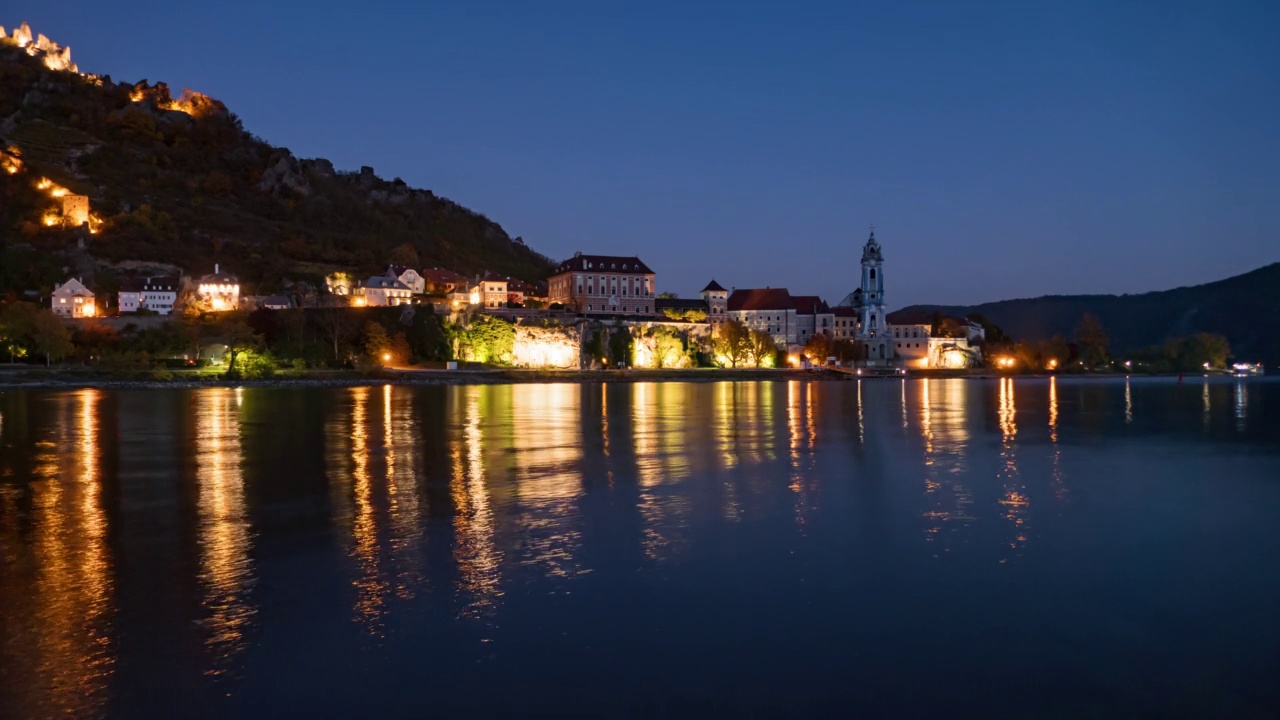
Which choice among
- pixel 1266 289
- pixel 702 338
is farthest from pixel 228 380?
pixel 1266 289

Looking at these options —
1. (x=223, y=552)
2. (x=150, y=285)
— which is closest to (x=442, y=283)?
(x=150, y=285)

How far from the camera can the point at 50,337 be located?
58344 mm

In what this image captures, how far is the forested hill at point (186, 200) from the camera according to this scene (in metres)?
87.5

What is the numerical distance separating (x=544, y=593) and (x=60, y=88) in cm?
14643

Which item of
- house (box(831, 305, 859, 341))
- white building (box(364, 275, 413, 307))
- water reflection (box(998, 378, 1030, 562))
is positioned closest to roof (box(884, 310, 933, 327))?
house (box(831, 305, 859, 341))

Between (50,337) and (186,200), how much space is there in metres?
55.9

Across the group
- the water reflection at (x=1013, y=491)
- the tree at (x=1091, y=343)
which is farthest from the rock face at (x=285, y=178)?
the water reflection at (x=1013, y=491)

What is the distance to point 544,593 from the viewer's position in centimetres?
872

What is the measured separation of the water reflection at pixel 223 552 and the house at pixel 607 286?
215 ft

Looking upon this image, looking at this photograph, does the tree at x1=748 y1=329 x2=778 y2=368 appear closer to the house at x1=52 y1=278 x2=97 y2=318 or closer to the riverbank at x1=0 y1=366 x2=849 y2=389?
the riverbank at x1=0 y1=366 x2=849 y2=389

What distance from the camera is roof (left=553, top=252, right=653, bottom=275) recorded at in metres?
88.7

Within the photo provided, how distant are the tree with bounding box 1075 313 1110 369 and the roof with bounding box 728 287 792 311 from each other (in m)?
41.1

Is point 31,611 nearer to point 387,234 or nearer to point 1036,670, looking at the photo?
point 1036,670

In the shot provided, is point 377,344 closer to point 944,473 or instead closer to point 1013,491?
point 944,473
